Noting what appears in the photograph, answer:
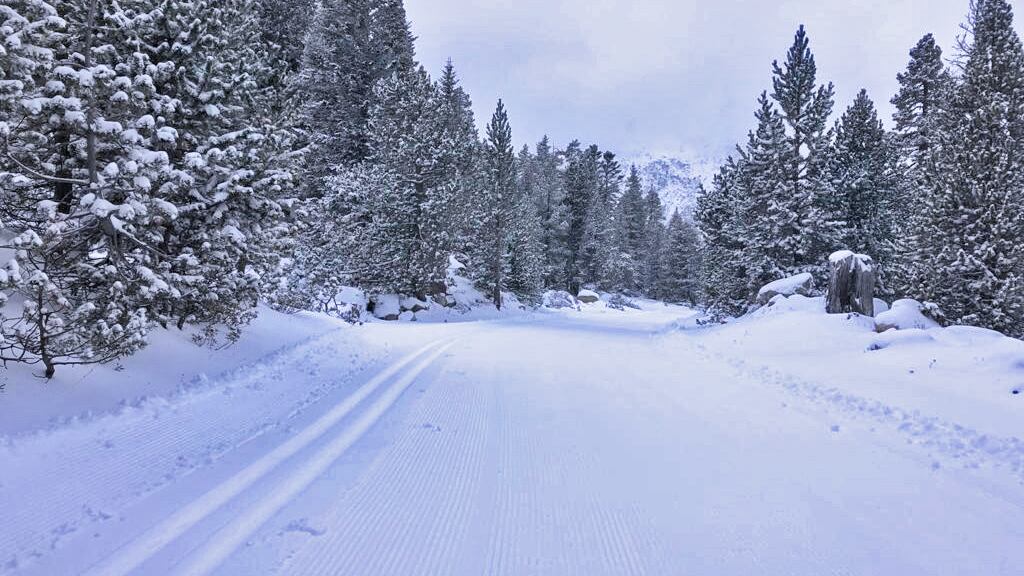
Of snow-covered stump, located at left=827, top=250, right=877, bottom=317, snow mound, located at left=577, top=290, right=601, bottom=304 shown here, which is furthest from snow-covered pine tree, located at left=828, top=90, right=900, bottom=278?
snow mound, located at left=577, top=290, right=601, bottom=304

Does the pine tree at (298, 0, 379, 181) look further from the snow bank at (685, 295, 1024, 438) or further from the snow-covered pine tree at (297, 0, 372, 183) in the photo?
the snow bank at (685, 295, 1024, 438)

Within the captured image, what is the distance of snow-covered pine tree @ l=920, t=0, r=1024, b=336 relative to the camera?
1432 cm

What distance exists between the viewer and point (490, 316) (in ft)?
95.3

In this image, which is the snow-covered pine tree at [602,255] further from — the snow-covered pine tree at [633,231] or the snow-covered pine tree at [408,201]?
the snow-covered pine tree at [408,201]

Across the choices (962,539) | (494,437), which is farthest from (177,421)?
(962,539)

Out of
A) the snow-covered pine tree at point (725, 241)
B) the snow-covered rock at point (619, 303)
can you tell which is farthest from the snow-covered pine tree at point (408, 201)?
the snow-covered rock at point (619, 303)

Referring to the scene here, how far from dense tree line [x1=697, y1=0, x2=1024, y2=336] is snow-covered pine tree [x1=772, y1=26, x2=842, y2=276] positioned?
0.05m

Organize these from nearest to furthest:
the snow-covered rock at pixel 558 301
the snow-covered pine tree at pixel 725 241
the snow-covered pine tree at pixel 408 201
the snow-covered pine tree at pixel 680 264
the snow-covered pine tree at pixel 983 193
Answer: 1. the snow-covered pine tree at pixel 983 193
2. the snow-covered pine tree at pixel 725 241
3. the snow-covered pine tree at pixel 408 201
4. the snow-covered rock at pixel 558 301
5. the snow-covered pine tree at pixel 680 264

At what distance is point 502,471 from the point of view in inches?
162

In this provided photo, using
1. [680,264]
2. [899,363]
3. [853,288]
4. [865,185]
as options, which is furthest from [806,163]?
[680,264]

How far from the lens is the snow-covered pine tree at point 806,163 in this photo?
66.8ft

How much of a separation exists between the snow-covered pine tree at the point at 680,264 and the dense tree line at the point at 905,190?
100.0ft

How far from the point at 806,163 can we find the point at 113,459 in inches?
976

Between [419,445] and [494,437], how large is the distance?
0.82m
